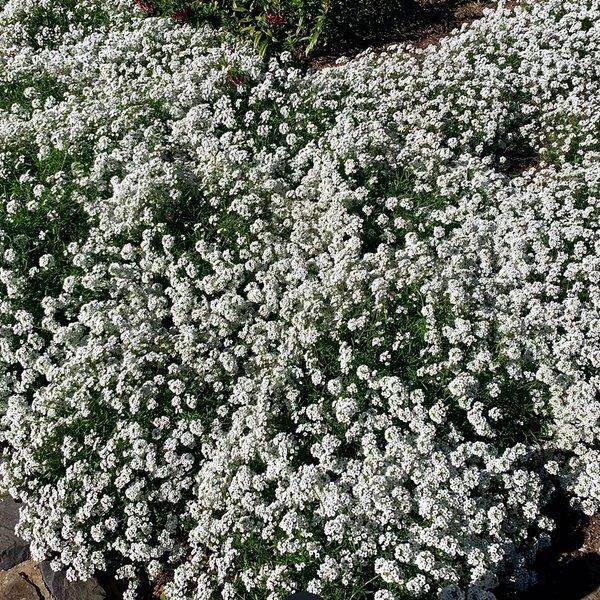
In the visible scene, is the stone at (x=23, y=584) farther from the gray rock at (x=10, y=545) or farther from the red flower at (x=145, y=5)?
the red flower at (x=145, y=5)

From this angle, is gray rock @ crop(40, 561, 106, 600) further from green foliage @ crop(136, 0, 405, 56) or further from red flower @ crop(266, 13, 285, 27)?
red flower @ crop(266, 13, 285, 27)

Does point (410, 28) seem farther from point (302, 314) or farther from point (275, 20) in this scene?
point (302, 314)

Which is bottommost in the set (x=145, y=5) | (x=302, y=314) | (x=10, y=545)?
(x=10, y=545)

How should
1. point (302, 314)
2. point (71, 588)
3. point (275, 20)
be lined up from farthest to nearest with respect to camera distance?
point (275, 20)
point (302, 314)
point (71, 588)

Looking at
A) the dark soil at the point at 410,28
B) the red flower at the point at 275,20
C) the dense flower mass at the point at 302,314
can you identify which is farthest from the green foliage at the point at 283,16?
the dense flower mass at the point at 302,314

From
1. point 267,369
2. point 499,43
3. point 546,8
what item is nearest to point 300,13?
point 499,43

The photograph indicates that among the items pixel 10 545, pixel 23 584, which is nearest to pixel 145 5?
pixel 10 545
